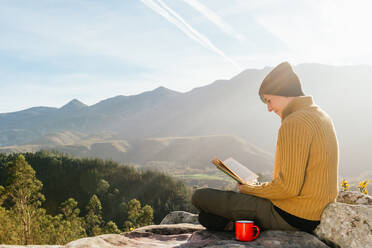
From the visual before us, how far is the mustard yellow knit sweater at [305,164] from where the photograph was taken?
3.30 metres

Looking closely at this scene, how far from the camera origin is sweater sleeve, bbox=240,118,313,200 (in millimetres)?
3289

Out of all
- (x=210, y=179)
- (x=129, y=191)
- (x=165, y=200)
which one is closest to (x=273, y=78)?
(x=165, y=200)

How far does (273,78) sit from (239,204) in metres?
1.62

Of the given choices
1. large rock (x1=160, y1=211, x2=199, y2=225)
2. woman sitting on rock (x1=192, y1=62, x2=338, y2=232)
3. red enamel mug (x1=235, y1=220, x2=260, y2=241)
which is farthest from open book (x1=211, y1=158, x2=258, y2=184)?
large rock (x1=160, y1=211, x2=199, y2=225)

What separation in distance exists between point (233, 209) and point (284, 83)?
66.9 inches

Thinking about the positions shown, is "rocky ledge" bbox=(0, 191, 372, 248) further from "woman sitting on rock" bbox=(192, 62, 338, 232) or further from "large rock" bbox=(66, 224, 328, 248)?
"woman sitting on rock" bbox=(192, 62, 338, 232)

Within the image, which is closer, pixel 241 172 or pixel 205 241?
pixel 241 172

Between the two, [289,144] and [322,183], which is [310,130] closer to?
[289,144]

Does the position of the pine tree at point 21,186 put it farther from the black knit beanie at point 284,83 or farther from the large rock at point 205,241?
the black knit beanie at point 284,83

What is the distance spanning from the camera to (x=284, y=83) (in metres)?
3.69

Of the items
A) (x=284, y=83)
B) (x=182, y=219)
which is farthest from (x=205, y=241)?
(x=182, y=219)

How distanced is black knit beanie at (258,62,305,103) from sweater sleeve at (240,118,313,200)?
49 cm

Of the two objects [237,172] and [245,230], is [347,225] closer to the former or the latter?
[245,230]

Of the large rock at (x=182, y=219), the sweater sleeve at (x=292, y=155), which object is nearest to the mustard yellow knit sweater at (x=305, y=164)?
the sweater sleeve at (x=292, y=155)
